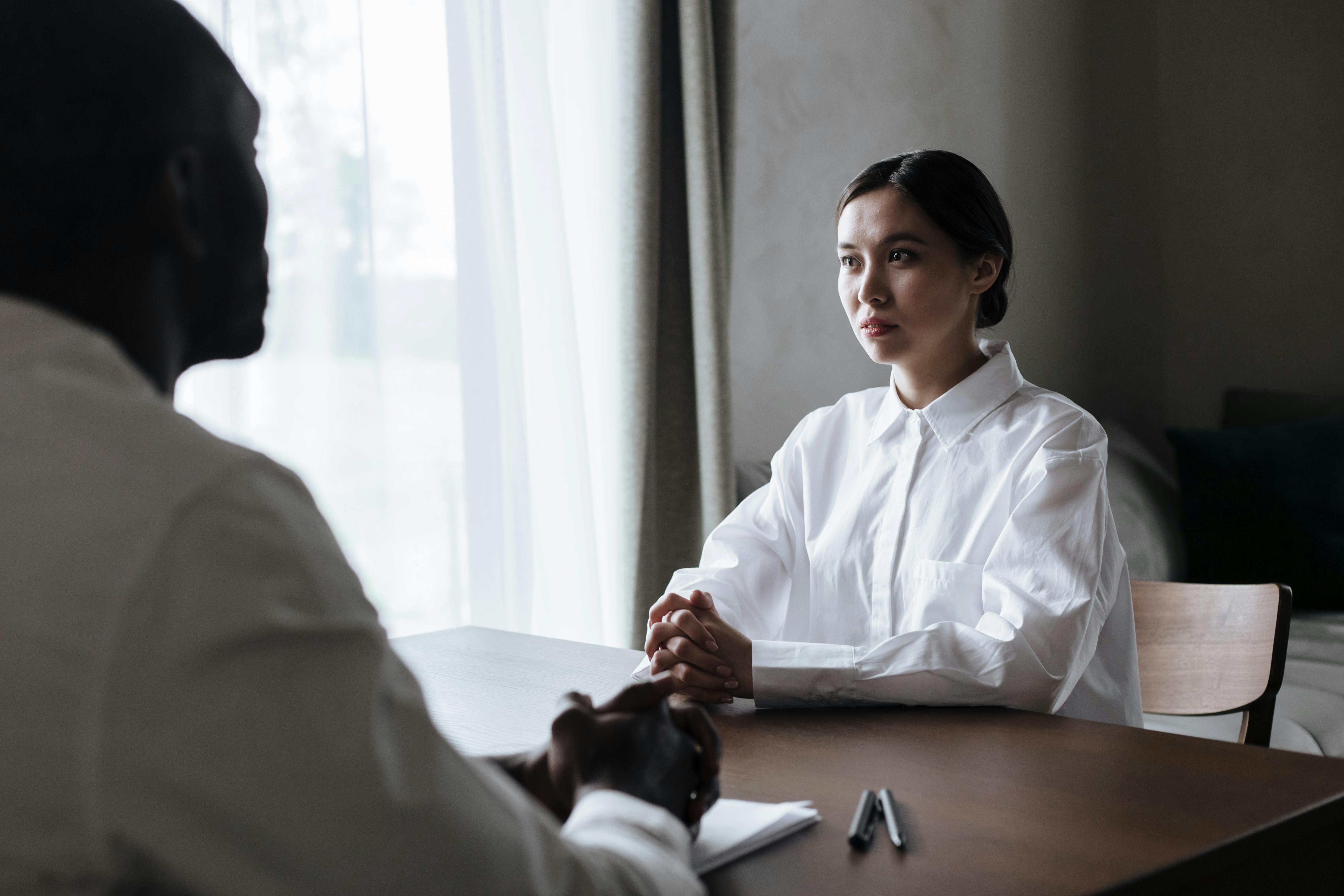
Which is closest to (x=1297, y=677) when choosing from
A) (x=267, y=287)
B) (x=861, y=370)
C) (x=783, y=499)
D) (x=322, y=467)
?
(x=861, y=370)

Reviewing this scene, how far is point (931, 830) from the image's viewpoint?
2.27 feet

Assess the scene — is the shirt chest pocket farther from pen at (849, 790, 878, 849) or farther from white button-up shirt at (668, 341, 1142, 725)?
pen at (849, 790, 878, 849)

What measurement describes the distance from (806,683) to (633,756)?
0.49m

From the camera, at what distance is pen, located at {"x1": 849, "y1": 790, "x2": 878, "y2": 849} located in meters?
0.66

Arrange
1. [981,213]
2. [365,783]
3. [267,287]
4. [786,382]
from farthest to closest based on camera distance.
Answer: [786,382] → [981,213] → [267,287] → [365,783]

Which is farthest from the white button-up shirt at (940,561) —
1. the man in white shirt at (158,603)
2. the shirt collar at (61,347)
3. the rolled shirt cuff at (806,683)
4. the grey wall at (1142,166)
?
the grey wall at (1142,166)

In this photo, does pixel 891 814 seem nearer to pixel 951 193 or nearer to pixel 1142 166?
pixel 951 193

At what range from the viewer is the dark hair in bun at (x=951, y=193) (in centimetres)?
146

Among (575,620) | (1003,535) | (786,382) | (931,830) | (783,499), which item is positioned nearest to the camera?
(931,830)

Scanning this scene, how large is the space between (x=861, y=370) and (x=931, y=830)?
222 centimetres

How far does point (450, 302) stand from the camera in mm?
2031

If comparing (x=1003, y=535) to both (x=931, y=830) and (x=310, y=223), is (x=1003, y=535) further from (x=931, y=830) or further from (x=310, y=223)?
(x=310, y=223)

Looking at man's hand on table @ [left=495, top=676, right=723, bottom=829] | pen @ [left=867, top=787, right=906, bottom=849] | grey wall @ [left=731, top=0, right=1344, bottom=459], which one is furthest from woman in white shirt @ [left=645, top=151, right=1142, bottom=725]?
grey wall @ [left=731, top=0, right=1344, bottom=459]

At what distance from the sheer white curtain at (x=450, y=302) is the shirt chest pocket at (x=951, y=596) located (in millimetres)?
964
